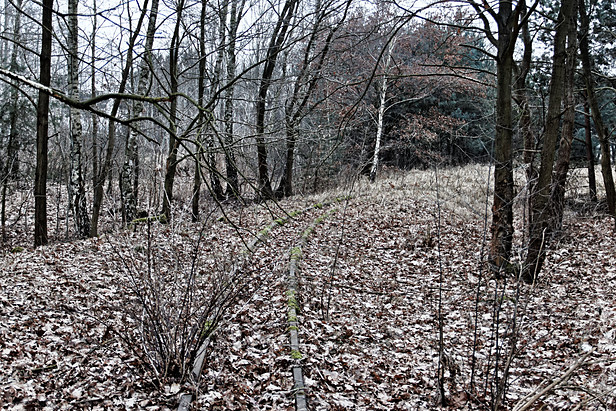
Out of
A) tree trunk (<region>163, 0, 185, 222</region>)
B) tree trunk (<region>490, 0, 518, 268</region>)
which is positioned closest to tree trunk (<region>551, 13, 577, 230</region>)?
tree trunk (<region>490, 0, 518, 268</region>)

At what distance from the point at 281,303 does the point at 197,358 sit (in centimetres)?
220

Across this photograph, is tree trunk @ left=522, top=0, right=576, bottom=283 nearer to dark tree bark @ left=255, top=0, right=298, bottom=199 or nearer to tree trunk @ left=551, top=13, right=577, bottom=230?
tree trunk @ left=551, top=13, right=577, bottom=230

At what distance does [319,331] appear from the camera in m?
6.27

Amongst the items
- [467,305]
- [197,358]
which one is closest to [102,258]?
[197,358]

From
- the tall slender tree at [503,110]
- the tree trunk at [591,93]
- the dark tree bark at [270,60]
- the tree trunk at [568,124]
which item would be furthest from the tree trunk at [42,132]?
the tree trunk at [591,93]

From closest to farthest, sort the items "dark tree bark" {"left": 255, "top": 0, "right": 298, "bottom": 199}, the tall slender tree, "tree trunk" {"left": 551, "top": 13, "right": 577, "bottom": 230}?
"dark tree bark" {"left": 255, "top": 0, "right": 298, "bottom": 199} → the tall slender tree → "tree trunk" {"left": 551, "top": 13, "right": 577, "bottom": 230}

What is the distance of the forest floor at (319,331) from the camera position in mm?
4441

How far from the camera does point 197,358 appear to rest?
500cm

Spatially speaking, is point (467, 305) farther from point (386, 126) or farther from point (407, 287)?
point (386, 126)

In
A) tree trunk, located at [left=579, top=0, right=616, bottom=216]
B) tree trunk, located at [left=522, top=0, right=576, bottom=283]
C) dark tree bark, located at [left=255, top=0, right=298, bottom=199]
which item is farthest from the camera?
tree trunk, located at [left=579, top=0, right=616, bottom=216]

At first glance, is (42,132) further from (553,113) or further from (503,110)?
(553,113)

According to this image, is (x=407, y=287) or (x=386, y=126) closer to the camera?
(x=407, y=287)

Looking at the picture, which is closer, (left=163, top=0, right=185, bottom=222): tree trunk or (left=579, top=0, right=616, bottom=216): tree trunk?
(left=163, top=0, right=185, bottom=222): tree trunk

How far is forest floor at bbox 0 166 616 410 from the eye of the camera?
14.6ft
